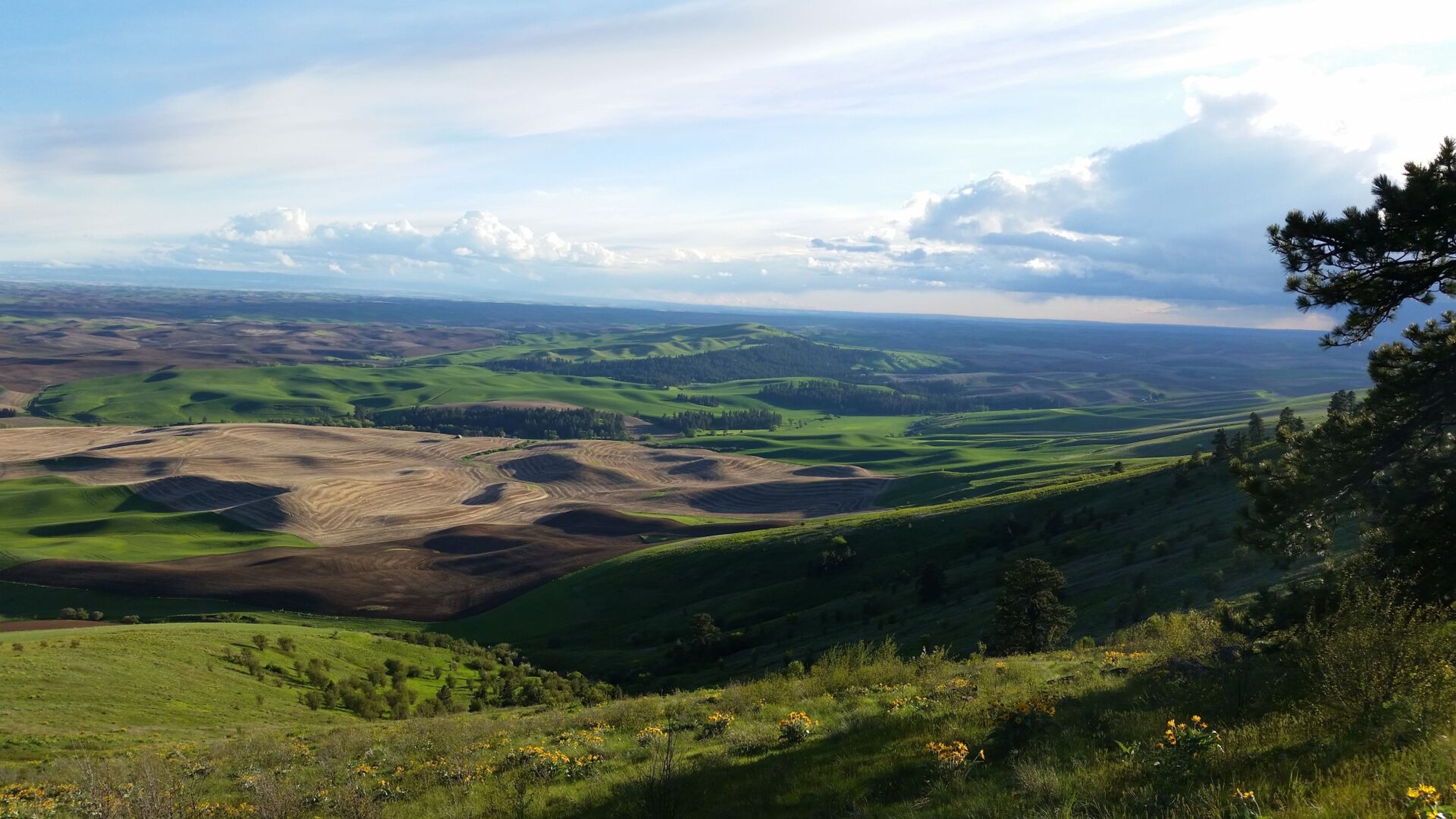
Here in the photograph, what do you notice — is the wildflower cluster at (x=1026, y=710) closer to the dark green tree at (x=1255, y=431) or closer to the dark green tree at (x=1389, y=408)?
the dark green tree at (x=1389, y=408)

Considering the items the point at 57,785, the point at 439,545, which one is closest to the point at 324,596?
the point at 439,545

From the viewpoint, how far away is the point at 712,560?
92250 mm

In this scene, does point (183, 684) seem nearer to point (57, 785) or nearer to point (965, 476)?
point (57, 785)

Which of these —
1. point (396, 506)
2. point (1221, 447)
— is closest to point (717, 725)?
point (1221, 447)

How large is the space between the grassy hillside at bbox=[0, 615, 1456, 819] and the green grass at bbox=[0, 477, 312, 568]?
344 feet

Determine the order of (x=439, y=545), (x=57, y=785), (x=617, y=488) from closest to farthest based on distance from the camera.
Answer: (x=57, y=785) < (x=439, y=545) < (x=617, y=488)

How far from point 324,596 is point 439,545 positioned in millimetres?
26831

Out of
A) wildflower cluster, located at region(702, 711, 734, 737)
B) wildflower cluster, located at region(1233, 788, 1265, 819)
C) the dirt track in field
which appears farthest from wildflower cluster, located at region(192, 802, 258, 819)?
the dirt track in field

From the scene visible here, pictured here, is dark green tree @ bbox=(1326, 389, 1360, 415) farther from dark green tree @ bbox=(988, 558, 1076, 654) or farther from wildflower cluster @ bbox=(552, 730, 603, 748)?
wildflower cluster @ bbox=(552, 730, 603, 748)

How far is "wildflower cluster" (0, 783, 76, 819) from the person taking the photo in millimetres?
14523

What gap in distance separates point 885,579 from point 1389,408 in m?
57.7

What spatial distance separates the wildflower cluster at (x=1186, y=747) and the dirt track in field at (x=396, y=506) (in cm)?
9093

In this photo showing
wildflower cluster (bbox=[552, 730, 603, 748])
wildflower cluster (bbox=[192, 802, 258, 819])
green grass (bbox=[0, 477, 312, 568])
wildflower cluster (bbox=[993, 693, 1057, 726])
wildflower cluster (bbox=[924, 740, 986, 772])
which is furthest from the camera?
green grass (bbox=[0, 477, 312, 568])

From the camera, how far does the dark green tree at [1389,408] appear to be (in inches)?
587
